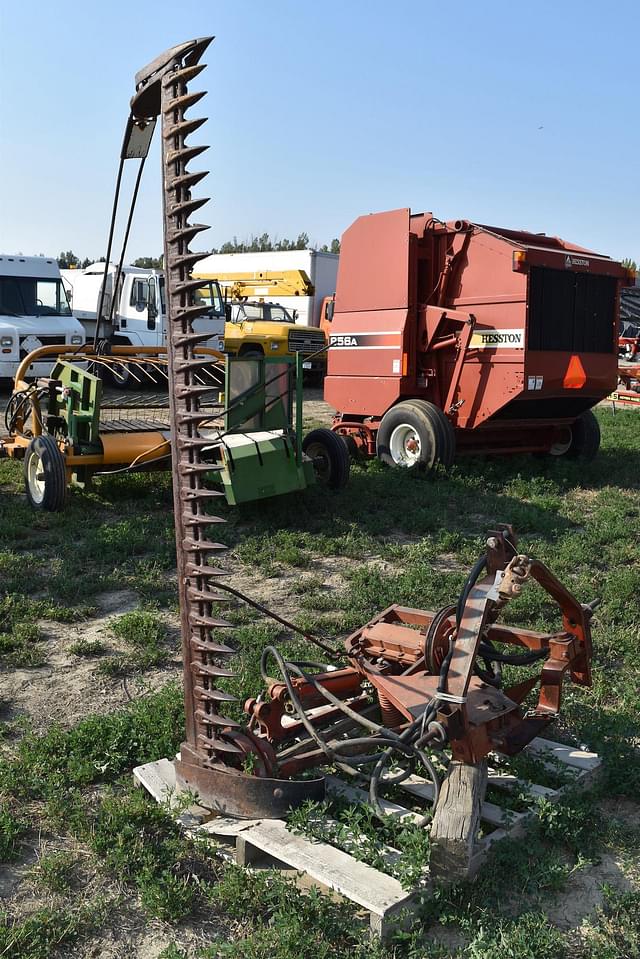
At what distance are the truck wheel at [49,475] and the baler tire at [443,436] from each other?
4159mm

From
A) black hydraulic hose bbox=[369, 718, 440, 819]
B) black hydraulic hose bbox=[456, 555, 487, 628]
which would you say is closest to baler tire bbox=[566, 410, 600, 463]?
black hydraulic hose bbox=[456, 555, 487, 628]

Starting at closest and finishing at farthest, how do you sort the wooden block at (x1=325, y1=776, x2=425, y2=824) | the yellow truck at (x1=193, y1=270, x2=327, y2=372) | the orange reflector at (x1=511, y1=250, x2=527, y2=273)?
the wooden block at (x1=325, y1=776, x2=425, y2=824)
the orange reflector at (x1=511, y1=250, x2=527, y2=273)
the yellow truck at (x1=193, y1=270, x2=327, y2=372)

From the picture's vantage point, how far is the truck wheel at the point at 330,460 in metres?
9.26

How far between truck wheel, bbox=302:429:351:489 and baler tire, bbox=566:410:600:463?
12.6 ft

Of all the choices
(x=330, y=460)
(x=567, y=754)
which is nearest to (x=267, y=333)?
(x=330, y=460)

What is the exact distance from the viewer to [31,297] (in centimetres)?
1848

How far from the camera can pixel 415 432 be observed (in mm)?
10461

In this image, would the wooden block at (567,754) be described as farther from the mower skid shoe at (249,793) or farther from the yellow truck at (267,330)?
the yellow truck at (267,330)

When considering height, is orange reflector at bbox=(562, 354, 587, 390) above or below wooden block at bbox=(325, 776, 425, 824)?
above

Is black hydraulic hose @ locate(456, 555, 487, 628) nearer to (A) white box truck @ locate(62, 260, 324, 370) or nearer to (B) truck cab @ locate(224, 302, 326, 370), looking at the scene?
(A) white box truck @ locate(62, 260, 324, 370)

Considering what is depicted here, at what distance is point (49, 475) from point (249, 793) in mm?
5410

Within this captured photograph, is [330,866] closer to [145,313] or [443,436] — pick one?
[443,436]

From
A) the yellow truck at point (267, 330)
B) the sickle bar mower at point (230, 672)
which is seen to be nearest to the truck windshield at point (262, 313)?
the yellow truck at point (267, 330)

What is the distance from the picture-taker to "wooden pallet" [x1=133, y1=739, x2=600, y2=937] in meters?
2.94
